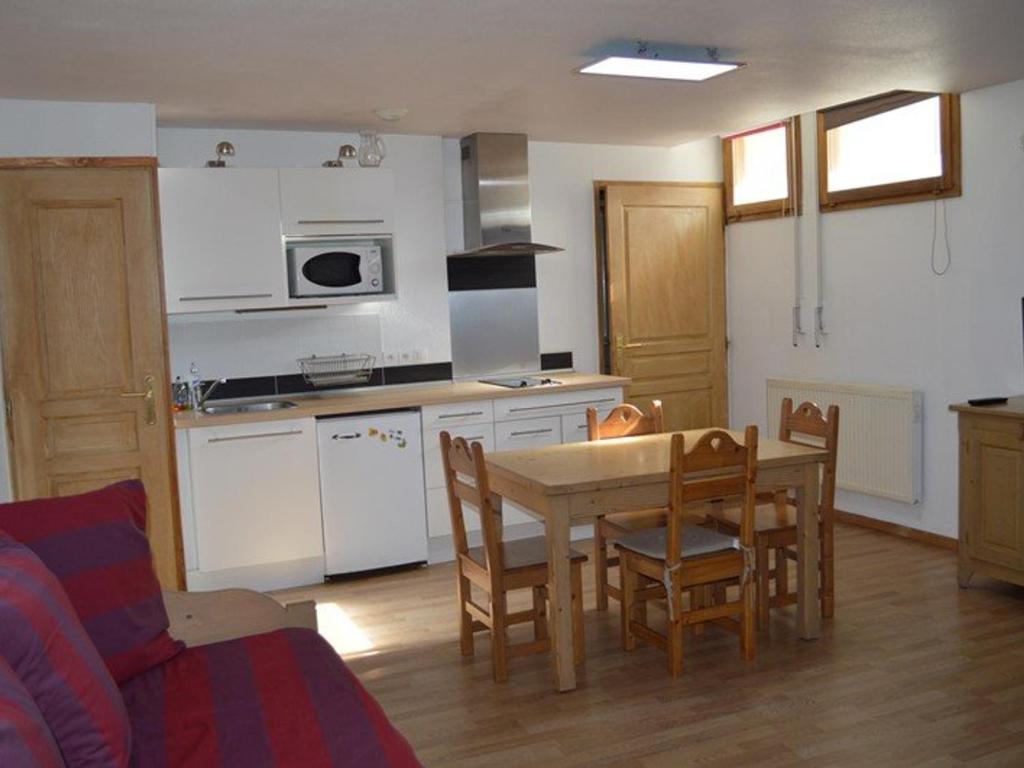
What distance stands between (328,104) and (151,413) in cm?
173

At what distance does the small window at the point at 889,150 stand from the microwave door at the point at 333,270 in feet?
9.31

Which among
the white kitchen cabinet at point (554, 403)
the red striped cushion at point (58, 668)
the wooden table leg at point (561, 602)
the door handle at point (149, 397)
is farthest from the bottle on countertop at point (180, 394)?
the red striped cushion at point (58, 668)

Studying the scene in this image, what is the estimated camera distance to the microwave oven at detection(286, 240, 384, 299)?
509cm

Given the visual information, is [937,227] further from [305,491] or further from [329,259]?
[305,491]

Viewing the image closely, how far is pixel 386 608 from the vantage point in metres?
4.52

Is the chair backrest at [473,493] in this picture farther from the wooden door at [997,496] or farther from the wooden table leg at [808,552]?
the wooden door at [997,496]

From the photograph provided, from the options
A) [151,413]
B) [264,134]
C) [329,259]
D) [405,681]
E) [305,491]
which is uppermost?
[264,134]

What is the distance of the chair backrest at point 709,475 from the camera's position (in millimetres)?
3414

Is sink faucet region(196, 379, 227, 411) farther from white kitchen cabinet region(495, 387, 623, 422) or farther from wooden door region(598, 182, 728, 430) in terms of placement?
wooden door region(598, 182, 728, 430)

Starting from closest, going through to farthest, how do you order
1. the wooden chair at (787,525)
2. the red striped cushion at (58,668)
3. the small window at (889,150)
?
the red striped cushion at (58,668)
the wooden chair at (787,525)
the small window at (889,150)

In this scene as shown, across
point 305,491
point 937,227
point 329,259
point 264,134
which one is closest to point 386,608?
point 305,491

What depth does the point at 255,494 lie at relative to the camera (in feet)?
15.7

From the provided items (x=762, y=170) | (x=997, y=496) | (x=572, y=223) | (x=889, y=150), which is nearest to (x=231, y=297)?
(x=572, y=223)

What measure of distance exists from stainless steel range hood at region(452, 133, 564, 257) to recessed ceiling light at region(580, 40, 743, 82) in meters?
1.56
